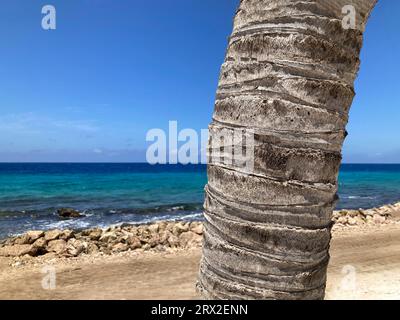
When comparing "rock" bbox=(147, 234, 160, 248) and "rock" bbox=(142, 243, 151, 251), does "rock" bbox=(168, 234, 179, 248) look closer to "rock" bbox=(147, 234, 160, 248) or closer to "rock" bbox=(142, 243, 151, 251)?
"rock" bbox=(147, 234, 160, 248)

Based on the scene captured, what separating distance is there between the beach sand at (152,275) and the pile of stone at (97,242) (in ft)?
1.63

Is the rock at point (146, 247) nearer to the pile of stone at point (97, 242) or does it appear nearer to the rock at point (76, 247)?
the pile of stone at point (97, 242)

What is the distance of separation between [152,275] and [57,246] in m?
3.92

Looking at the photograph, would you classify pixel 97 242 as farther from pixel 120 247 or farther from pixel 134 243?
pixel 134 243

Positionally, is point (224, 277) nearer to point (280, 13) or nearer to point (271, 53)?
point (271, 53)

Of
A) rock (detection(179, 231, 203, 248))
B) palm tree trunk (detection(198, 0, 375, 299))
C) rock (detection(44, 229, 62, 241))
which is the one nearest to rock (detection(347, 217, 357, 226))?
rock (detection(179, 231, 203, 248))

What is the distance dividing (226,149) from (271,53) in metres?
0.48

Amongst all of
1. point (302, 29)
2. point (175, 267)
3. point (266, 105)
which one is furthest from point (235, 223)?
point (175, 267)

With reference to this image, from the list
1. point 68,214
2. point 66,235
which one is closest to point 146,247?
point 66,235

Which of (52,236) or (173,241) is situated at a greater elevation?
(52,236)

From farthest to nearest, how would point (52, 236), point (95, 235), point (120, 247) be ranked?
point (95, 235), point (52, 236), point (120, 247)

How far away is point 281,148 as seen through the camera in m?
1.66

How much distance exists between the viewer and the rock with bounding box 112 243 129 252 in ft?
39.9

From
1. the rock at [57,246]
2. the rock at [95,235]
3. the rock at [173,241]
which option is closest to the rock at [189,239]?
the rock at [173,241]
